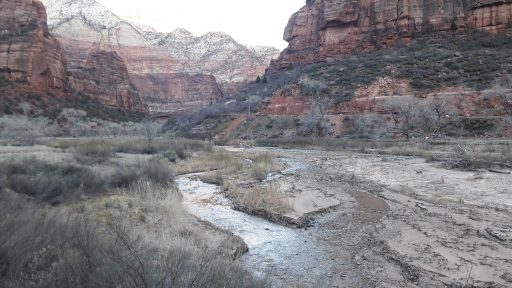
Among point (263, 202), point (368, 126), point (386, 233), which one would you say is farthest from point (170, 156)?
point (368, 126)

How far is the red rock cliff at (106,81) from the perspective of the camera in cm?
7707

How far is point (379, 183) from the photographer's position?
52.2 ft

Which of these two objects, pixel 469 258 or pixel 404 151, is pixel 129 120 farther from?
pixel 469 258

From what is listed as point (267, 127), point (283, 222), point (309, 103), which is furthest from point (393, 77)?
point (283, 222)

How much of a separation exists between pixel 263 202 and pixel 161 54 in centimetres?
13118

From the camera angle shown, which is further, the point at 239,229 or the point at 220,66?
the point at 220,66

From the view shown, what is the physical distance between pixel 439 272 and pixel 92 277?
5628mm

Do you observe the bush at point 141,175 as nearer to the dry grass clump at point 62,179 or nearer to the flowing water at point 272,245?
the dry grass clump at point 62,179

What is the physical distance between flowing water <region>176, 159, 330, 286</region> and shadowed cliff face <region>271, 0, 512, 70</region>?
2278 inches

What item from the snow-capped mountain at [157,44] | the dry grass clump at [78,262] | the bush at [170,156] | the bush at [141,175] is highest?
the snow-capped mountain at [157,44]

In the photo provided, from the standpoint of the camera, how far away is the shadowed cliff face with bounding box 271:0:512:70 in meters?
55.1

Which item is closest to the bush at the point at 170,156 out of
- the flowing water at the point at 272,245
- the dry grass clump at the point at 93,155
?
the dry grass clump at the point at 93,155

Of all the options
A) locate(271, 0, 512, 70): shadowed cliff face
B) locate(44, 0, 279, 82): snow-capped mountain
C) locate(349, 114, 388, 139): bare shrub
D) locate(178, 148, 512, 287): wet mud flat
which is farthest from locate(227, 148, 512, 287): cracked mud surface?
locate(44, 0, 279, 82): snow-capped mountain

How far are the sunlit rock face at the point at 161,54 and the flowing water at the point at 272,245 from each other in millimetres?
107098
